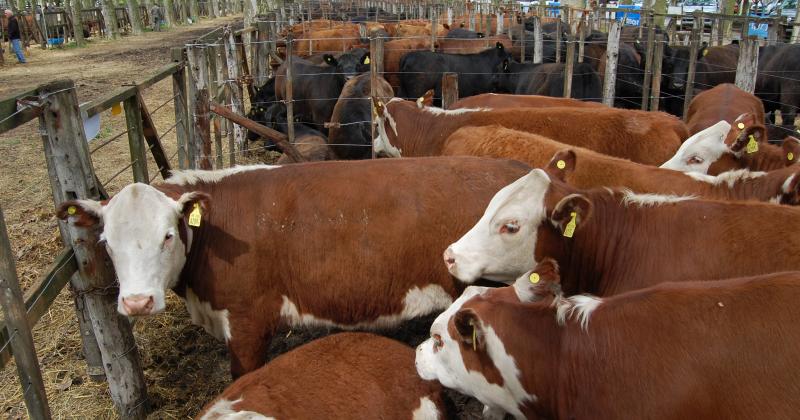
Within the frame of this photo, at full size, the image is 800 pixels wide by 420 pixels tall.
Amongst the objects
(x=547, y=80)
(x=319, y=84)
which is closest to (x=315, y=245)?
(x=547, y=80)

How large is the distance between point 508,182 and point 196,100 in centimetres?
338

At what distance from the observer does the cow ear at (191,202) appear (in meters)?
3.57

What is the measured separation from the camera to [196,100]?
19.6ft

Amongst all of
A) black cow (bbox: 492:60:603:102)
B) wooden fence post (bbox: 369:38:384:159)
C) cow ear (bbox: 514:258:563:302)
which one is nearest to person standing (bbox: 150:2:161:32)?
black cow (bbox: 492:60:603:102)

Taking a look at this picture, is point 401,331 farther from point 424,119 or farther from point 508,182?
point 424,119

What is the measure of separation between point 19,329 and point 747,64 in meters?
9.18

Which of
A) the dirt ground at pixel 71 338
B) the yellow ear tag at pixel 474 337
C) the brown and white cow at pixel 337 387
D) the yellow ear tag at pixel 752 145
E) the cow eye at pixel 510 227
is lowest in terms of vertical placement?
the dirt ground at pixel 71 338

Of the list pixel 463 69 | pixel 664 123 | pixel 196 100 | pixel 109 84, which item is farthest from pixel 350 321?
pixel 109 84

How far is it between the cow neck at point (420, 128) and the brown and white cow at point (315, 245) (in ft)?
8.62

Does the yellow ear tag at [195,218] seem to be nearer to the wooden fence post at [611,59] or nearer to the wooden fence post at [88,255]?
the wooden fence post at [88,255]

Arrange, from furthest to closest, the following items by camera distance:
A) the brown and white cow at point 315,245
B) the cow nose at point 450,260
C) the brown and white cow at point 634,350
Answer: the brown and white cow at point 315,245
the cow nose at point 450,260
the brown and white cow at point 634,350

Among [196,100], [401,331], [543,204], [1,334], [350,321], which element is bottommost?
[401,331]

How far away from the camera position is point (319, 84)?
38.8 feet

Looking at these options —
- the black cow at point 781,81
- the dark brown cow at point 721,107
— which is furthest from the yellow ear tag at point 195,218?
the black cow at point 781,81
